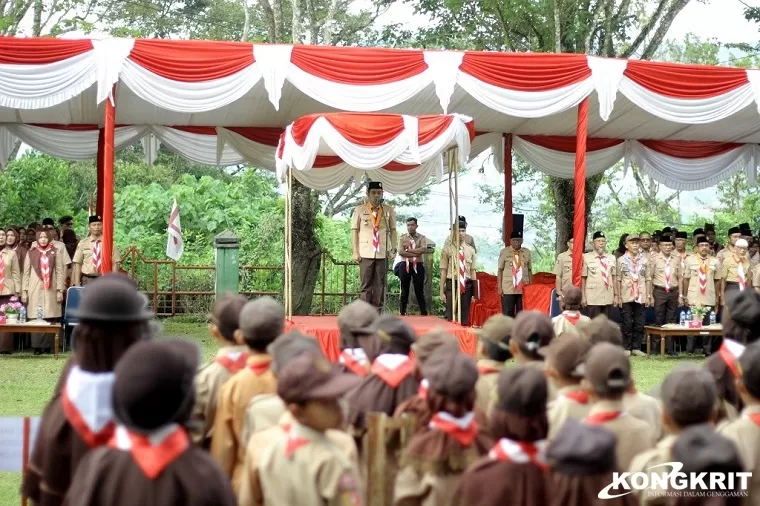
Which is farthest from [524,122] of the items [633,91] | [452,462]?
[452,462]

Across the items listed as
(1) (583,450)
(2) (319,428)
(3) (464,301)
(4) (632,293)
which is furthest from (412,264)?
(1) (583,450)

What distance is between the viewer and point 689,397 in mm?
3318

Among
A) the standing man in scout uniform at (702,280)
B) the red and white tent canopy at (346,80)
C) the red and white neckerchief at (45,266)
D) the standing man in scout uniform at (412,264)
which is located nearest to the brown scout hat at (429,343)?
the red and white tent canopy at (346,80)

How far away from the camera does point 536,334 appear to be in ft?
15.3

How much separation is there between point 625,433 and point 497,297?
11.3 metres

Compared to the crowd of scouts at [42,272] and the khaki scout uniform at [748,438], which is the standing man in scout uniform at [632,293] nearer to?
the crowd of scouts at [42,272]

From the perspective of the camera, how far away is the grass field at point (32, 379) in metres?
6.14

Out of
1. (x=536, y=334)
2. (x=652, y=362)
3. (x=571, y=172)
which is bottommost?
(x=652, y=362)

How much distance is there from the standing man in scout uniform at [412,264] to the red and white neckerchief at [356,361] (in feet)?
30.8

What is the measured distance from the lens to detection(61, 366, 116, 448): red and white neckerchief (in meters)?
3.04

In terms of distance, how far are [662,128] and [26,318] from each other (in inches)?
356

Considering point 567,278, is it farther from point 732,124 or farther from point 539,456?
point 539,456

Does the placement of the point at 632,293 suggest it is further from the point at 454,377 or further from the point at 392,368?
the point at 454,377

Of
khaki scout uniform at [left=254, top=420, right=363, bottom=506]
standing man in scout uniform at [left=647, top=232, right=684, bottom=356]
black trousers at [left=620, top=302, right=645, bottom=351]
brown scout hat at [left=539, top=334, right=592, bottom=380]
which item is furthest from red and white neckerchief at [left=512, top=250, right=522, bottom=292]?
khaki scout uniform at [left=254, top=420, right=363, bottom=506]
